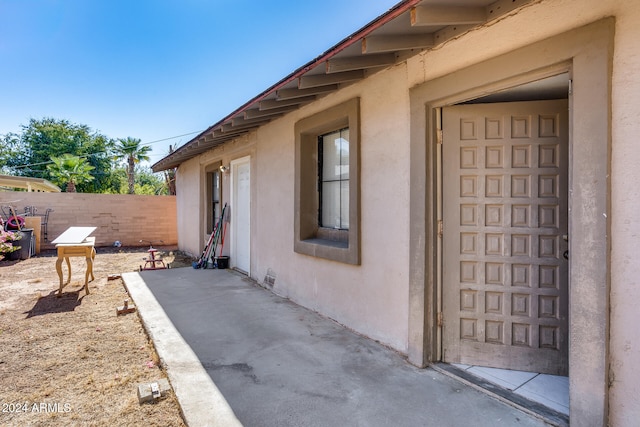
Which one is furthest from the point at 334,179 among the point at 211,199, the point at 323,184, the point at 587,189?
the point at 211,199

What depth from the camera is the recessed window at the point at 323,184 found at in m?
4.53

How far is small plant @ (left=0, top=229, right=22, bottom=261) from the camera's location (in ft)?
30.4

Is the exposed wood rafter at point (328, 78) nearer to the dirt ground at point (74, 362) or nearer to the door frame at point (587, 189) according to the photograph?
the door frame at point (587, 189)

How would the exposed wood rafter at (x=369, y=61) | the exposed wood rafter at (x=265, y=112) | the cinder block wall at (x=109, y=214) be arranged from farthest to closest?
the cinder block wall at (x=109, y=214), the exposed wood rafter at (x=265, y=112), the exposed wood rafter at (x=369, y=61)

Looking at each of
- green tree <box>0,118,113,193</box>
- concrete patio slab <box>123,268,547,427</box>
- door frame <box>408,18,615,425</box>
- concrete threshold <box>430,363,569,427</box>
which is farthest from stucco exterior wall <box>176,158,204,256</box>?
green tree <box>0,118,113,193</box>

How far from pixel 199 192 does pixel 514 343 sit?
28.7 feet

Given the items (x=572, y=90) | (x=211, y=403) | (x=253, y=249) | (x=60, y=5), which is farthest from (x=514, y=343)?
(x=60, y=5)

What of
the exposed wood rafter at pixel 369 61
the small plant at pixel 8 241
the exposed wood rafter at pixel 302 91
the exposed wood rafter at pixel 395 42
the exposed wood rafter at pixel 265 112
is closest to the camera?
the exposed wood rafter at pixel 395 42

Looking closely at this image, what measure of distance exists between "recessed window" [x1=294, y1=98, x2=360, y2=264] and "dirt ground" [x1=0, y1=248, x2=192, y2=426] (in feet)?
7.84

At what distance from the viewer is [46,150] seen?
2833 cm

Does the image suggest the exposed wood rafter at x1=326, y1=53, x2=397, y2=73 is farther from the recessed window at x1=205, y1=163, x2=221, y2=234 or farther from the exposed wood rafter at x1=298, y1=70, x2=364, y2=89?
the recessed window at x1=205, y1=163, x2=221, y2=234

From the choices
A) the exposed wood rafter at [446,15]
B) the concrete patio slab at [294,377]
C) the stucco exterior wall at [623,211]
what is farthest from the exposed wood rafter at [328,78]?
the concrete patio slab at [294,377]

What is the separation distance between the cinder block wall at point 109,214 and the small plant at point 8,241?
269cm

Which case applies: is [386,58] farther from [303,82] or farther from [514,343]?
[514,343]
